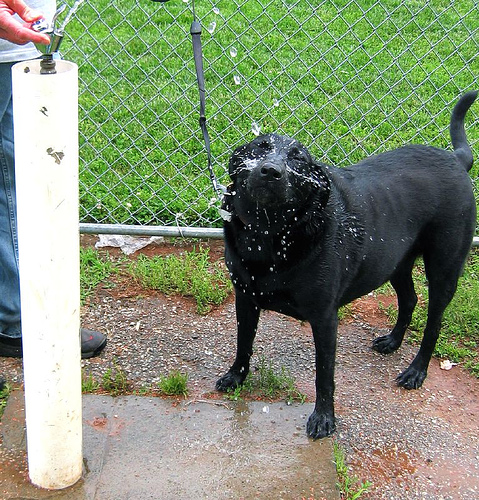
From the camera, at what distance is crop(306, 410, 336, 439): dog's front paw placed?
9.83 feet

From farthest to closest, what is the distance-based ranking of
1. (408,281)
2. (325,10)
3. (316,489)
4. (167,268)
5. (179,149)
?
(325,10)
(179,149)
(167,268)
(408,281)
(316,489)

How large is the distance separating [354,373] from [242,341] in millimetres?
600

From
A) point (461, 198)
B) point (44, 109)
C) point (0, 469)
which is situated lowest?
point (0, 469)

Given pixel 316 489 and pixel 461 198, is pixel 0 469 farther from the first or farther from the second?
pixel 461 198

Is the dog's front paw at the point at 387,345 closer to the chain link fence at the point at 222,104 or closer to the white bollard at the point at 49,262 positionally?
the chain link fence at the point at 222,104

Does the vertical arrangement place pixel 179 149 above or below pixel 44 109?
below

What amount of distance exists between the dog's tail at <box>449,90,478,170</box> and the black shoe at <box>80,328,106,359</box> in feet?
6.06

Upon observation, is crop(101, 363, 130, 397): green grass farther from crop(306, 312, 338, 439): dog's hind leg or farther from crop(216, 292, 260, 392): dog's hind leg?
crop(306, 312, 338, 439): dog's hind leg

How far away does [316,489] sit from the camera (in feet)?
8.89

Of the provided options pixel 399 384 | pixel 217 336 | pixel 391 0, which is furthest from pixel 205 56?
pixel 399 384

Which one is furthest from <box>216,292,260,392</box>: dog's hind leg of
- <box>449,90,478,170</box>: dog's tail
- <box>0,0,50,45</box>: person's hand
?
<box>0,0,50,45</box>: person's hand

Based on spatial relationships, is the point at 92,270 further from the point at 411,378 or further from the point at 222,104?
the point at 222,104

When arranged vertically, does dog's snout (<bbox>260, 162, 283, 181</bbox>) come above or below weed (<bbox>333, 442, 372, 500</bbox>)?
above

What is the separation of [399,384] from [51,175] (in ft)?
6.43
